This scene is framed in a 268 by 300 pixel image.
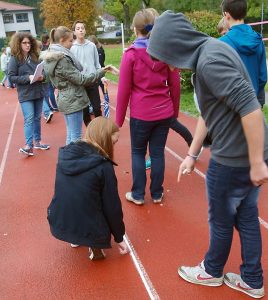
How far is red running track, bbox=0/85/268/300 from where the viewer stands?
294 cm

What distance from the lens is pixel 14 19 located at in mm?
63469

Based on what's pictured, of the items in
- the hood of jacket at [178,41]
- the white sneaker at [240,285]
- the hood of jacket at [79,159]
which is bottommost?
the white sneaker at [240,285]

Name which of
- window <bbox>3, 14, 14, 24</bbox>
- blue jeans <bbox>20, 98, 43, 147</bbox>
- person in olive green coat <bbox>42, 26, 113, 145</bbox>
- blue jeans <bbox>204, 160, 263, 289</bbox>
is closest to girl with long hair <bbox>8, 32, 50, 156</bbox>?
blue jeans <bbox>20, 98, 43, 147</bbox>

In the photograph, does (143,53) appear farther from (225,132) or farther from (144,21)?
(225,132)

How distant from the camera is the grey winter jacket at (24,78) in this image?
5.79 metres

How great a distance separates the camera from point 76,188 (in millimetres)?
2979

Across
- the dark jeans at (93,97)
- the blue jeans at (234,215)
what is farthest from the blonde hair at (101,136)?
the dark jeans at (93,97)

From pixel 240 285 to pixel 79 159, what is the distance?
1.53m

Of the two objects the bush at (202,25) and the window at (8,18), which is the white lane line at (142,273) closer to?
the bush at (202,25)

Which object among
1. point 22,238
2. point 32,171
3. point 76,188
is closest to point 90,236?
point 76,188

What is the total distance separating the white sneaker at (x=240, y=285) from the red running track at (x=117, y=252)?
51 mm

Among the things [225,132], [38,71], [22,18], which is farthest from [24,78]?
[22,18]

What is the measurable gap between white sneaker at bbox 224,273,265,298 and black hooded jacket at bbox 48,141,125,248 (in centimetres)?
94

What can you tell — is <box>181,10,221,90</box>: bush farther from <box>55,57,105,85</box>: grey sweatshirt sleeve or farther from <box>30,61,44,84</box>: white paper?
<box>55,57,105,85</box>: grey sweatshirt sleeve
